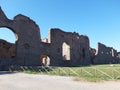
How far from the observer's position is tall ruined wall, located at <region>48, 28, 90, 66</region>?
112 ft

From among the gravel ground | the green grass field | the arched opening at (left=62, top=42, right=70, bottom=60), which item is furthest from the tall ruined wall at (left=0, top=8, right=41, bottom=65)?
the gravel ground

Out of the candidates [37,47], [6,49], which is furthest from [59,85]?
[6,49]

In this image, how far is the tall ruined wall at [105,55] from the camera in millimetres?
47375

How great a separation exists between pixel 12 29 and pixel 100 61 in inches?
1058

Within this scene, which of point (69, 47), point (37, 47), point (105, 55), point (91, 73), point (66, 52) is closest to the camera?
point (91, 73)

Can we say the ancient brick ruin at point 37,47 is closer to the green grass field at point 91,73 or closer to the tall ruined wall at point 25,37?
the tall ruined wall at point 25,37

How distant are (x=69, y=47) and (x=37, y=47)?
8.77 m

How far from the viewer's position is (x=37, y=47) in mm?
31500

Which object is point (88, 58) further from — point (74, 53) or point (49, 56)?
point (49, 56)

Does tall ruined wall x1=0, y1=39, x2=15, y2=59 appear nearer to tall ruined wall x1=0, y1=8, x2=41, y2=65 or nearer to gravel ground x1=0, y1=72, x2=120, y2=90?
tall ruined wall x1=0, y1=8, x2=41, y2=65

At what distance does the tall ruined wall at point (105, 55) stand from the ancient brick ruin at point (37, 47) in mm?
1326

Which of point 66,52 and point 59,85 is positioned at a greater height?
point 66,52

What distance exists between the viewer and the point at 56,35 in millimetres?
34875

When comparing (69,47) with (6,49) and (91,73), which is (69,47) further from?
(91,73)
